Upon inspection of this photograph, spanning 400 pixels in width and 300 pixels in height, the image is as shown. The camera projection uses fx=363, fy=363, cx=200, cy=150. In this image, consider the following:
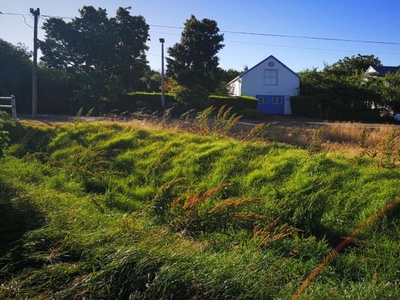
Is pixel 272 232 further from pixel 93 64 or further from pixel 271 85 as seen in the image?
pixel 271 85

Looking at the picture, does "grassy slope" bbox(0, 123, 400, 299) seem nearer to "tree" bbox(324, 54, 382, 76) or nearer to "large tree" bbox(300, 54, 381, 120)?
"large tree" bbox(300, 54, 381, 120)

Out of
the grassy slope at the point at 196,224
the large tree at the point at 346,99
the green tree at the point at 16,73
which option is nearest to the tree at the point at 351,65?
the large tree at the point at 346,99

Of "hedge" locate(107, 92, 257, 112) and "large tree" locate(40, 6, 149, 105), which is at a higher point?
"large tree" locate(40, 6, 149, 105)

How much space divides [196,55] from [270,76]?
1092 centimetres

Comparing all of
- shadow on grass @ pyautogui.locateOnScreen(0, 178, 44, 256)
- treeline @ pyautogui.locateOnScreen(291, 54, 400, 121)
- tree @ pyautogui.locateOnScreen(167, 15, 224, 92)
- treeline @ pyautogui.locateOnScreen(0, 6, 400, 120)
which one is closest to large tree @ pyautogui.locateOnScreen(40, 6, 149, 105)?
treeline @ pyautogui.locateOnScreen(0, 6, 400, 120)

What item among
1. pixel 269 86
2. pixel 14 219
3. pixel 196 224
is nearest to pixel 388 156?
pixel 196 224

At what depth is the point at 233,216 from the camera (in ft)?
16.9

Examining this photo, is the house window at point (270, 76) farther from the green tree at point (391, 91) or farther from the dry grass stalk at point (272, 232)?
the dry grass stalk at point (272, 232)

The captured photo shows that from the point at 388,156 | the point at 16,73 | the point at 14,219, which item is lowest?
the point at 14,219

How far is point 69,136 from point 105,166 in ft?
9.85

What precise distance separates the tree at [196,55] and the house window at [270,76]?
8.84m

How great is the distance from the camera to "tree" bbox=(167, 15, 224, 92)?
30531 mm

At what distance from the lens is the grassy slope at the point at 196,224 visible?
335cm

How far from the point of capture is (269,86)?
38.2m
